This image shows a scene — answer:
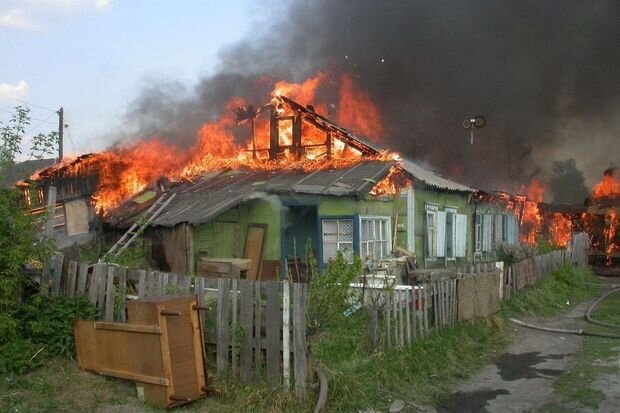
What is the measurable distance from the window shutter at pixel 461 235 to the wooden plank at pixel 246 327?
43.2ft

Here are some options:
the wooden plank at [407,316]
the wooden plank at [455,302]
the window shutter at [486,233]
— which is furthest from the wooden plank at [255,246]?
the window shutter at [486,233]

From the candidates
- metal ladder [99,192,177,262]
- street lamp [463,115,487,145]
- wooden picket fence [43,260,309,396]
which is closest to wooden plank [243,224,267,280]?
metal ladder [99,192,177,262]

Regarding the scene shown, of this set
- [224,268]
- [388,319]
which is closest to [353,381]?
[388,319]

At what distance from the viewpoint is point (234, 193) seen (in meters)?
14.1

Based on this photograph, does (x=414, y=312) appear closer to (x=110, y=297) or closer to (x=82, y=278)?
(x=110, y=297)

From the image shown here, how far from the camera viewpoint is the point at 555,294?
49.2 ft

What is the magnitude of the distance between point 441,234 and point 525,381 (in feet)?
32.0

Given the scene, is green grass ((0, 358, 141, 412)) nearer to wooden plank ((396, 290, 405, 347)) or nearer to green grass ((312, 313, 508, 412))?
green grass ((312, 313, 508, 412))

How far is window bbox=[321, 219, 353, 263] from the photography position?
44.0 ft

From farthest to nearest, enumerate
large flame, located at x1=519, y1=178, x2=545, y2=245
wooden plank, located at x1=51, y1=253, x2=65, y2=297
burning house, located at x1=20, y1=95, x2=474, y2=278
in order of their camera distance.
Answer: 1. large flame, located at x1=519, y1=178, x2=545, y2=245
2. burning house, located at x1=20, y1=95, x2=474, y2=278
3. wooden plank, located at x1=51, y1=253, x2=65, y2=297

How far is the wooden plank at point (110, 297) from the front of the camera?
280 inches

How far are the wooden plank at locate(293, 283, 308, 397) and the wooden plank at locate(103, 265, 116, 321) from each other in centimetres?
259

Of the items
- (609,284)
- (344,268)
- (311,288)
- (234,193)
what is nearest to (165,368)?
(311,288)

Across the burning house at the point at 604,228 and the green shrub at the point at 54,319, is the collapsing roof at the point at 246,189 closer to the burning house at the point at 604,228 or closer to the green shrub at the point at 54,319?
the green shrub at the point at 54,319
